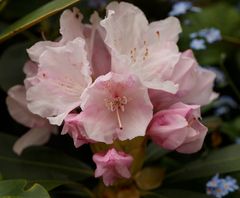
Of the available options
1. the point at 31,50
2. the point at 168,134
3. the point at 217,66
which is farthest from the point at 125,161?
the point at 217,66

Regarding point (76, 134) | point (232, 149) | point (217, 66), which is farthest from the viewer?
point (217, 66)

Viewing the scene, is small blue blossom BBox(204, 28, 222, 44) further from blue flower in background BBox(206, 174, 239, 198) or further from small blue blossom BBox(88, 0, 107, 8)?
blue flower in background BBox(206, 174, 239, 198)

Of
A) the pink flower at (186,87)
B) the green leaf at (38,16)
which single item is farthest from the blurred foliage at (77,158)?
the pink flower at (186,87)

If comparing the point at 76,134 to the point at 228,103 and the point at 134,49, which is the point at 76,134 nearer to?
the point at 134,49

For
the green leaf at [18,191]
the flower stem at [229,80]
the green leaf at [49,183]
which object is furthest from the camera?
the flower stem at [229,80]

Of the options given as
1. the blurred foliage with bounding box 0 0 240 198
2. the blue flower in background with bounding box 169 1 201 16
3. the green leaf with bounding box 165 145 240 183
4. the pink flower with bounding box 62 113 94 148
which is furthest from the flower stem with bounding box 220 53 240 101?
the pink flower with bounding box 62 113 94 148

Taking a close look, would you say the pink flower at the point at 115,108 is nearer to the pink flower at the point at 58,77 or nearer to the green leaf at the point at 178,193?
the pink flower at the point at 58,77

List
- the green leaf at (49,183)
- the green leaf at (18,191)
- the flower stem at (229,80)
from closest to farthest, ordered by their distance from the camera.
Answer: the green leaf at (18,191)
the green leaf at (49,183)
the flower stem at (229,80)

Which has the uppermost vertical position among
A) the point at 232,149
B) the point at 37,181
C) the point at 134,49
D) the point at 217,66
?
the point at 134,49
